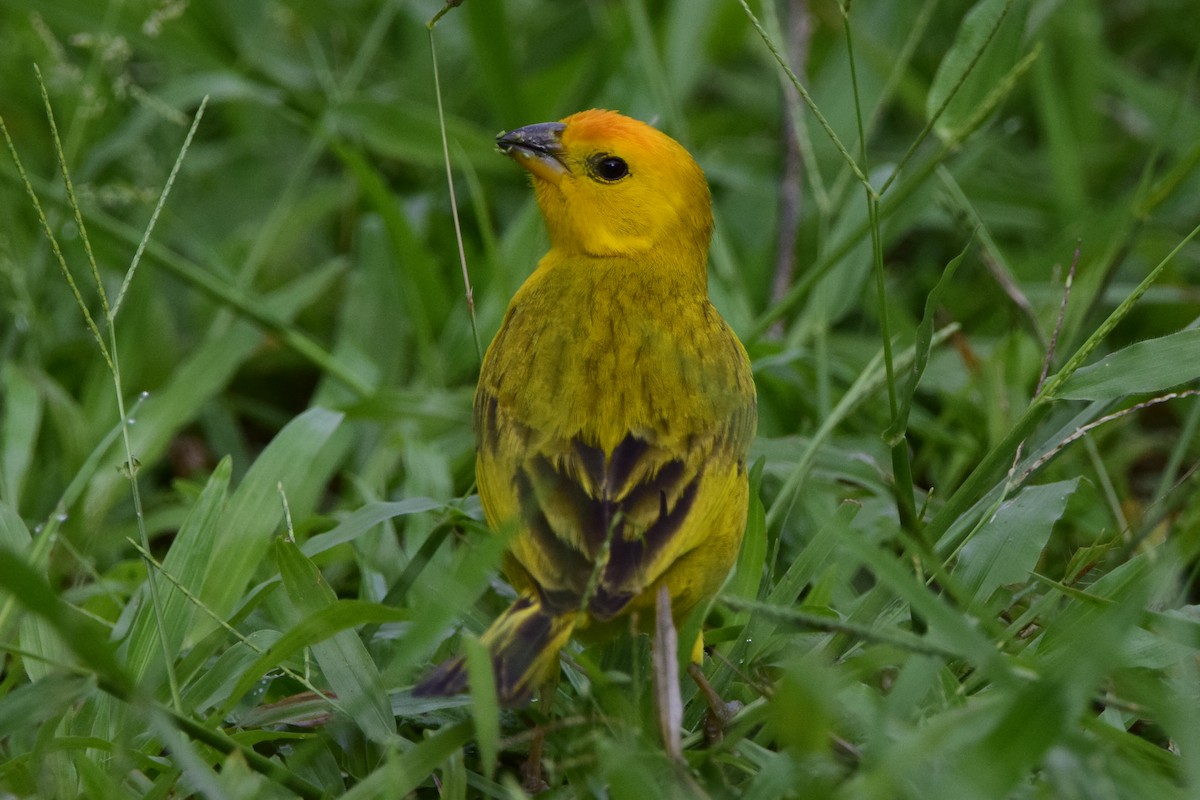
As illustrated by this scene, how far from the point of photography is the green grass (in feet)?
6.81

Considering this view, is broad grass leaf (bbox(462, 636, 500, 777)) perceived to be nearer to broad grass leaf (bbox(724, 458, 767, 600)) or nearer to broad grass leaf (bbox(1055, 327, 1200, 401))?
broad grass leaf (bbox(724, 458, 767, 600))

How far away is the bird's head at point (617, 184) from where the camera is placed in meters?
3.12

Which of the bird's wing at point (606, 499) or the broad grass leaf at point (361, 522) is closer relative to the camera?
the bird's wing at point (606, 499)

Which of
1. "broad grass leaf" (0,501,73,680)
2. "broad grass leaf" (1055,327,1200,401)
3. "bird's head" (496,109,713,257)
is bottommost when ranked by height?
"broad grass leaf" (0,501,73,680)

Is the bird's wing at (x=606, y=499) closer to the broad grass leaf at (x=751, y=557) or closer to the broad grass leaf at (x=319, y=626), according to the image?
the broad grass leaf at (x=751, y=557)

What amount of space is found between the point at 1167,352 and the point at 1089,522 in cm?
78

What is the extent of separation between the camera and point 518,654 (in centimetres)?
212

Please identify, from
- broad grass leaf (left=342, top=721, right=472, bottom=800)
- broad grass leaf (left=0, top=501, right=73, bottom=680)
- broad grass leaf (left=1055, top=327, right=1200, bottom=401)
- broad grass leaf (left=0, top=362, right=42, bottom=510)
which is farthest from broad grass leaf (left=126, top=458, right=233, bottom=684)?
broad grass leaf (left=1055, top=327, right=1200, bottom=401)

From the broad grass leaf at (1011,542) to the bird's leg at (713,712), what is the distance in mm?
Result: 497

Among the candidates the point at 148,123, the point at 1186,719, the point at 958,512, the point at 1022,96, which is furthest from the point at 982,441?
the point at 148,123

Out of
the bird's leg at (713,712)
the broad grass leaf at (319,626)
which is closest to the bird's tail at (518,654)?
the broad grass leaf at (319,626)

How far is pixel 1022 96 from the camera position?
5121 millimetres

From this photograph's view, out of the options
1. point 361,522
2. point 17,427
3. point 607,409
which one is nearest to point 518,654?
point 607,409

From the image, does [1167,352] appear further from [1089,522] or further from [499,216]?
[499,216]
